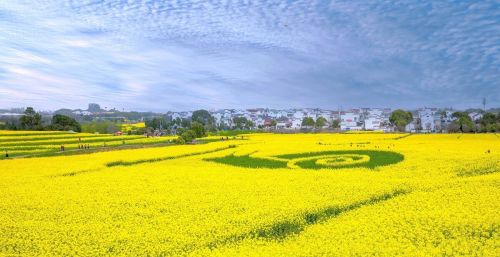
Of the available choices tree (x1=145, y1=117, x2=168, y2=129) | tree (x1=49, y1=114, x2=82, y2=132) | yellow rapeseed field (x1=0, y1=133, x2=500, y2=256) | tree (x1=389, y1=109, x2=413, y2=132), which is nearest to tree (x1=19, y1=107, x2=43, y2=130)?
tree (x1=49, y1=114, x2=82, y2=132)

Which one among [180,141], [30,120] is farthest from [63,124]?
[180,141]

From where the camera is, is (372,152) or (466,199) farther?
(372,152)

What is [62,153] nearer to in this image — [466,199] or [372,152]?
[372,152]

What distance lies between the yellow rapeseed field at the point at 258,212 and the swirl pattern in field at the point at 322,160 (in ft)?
10.6

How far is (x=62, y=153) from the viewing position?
1656 inches

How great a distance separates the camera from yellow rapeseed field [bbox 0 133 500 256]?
1083 cm

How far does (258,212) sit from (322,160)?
52.8ft

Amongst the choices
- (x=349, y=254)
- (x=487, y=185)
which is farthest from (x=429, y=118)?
(x=349, y=254)

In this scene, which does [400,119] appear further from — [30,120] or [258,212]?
[258,212]

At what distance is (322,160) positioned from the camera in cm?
2911

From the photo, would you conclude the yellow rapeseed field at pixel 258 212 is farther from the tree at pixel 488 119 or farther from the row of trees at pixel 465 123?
the tree at pixel 488 119

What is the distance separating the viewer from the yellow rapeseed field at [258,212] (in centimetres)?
1083

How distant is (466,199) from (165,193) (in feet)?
37.5

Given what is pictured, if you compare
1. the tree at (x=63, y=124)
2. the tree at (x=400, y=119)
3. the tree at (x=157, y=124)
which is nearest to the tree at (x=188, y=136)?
the tree at (x=63, y=124)
